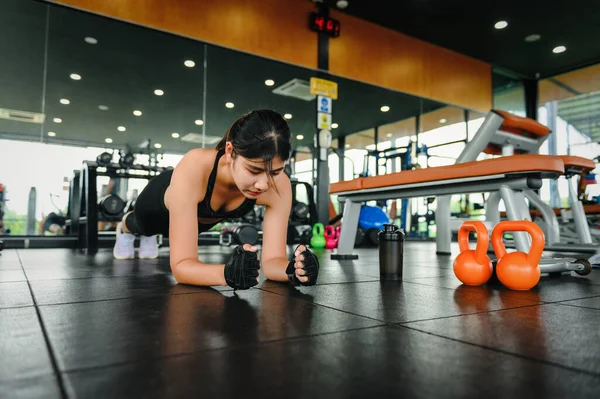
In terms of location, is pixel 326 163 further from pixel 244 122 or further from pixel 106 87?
pixel 244 122

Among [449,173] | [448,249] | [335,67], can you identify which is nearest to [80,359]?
[449,173]

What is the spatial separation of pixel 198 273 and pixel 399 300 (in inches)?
24.9

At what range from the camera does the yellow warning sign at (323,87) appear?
5.16m

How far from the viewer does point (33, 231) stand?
423 cm

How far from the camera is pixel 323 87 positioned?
17.1 ft

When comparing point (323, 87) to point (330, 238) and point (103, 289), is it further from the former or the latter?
point (103, 289)

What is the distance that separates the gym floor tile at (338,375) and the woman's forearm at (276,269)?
78 centimetres

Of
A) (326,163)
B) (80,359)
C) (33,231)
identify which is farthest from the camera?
(326,163)

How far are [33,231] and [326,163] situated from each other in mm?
3250

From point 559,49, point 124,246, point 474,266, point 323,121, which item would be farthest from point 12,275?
point 559,49

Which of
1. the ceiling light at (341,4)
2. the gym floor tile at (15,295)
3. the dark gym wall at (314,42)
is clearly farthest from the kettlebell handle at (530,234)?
the ceiling light at (341,4)

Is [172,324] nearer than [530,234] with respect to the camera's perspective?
Yes

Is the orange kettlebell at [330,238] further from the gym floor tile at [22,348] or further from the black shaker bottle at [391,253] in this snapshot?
the gym floor tile at [22,348]

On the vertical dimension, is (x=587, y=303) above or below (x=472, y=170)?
below
